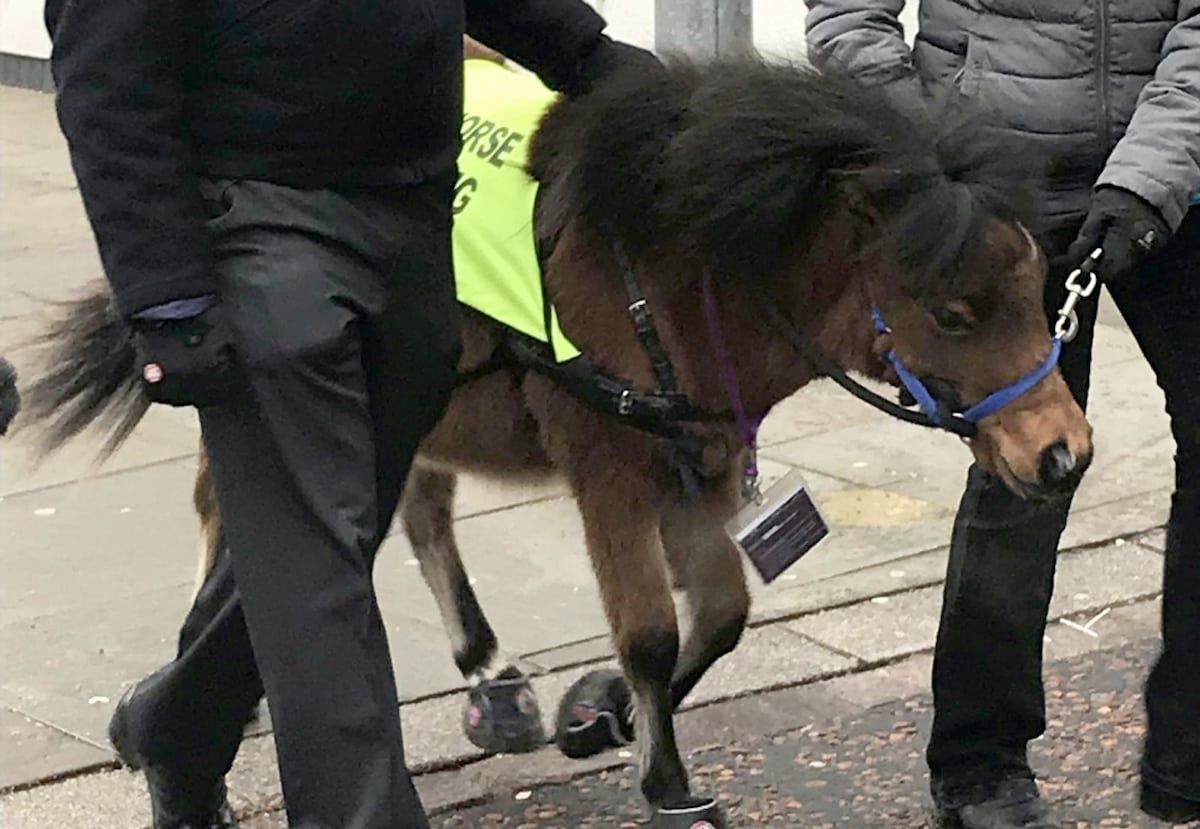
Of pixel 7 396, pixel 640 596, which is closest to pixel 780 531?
pixel 640 596

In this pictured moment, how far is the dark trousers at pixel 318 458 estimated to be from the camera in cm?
307

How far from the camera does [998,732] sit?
13.4 feet

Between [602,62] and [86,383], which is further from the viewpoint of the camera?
[86,383]

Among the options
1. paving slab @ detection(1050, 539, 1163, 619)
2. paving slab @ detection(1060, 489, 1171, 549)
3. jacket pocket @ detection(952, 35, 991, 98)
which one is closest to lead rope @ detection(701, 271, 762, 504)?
jacket pocket @ detection(952, 35, 991, 98)

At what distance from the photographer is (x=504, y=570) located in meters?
5.71

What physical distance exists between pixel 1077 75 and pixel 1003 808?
1366 mm

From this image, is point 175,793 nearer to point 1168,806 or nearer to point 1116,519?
point 1168,806

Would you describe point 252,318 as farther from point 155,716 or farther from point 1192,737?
point 1192,737

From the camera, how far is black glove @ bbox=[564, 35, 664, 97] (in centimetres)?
388

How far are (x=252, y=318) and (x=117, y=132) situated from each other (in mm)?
320

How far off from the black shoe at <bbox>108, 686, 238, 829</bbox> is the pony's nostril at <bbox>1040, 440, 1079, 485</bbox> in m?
1.53

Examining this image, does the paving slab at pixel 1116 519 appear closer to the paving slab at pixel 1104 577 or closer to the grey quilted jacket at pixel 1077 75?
the paving slab at pixel 1104 577

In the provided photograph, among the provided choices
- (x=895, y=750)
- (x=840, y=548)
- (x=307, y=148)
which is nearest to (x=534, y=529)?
(x=840, y=548)

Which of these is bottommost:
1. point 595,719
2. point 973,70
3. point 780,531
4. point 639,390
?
point 595,719
